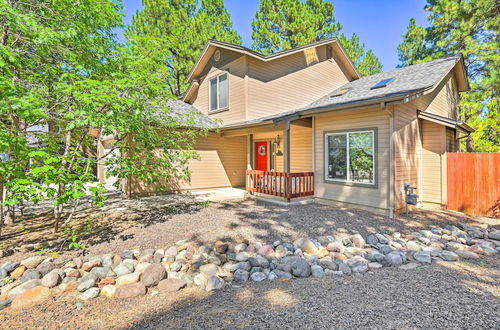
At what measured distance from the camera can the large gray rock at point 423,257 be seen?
4.04 m

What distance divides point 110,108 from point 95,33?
79.3 inches

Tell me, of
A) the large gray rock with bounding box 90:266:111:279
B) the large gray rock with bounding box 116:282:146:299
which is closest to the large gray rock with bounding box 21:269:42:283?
the large gray rock with bounding box 90:266:111:279

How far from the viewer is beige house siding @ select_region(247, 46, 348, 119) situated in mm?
10680

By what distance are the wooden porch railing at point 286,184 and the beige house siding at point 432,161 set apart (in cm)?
353

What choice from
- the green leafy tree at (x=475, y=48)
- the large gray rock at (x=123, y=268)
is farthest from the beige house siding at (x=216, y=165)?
the green leafy tree at (x=475, y=48)

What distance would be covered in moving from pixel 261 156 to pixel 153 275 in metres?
8.37

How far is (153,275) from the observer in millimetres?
3578

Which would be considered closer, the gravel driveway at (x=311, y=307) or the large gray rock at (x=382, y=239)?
the gravel driveway at (x=311, y=307)

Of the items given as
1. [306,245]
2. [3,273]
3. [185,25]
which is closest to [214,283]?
[306,245]

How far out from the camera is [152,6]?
17016 mm

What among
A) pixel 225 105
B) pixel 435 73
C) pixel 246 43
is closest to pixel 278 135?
pixel 225 105

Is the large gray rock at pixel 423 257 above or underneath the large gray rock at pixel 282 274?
above

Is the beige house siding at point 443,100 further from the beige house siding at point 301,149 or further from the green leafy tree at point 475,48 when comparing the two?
the beige house siding at point 301,149

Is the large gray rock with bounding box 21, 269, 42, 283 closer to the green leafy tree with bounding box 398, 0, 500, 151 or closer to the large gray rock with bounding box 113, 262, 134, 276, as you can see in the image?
the large gray rock with bounding box 113, 262, 134, 276
